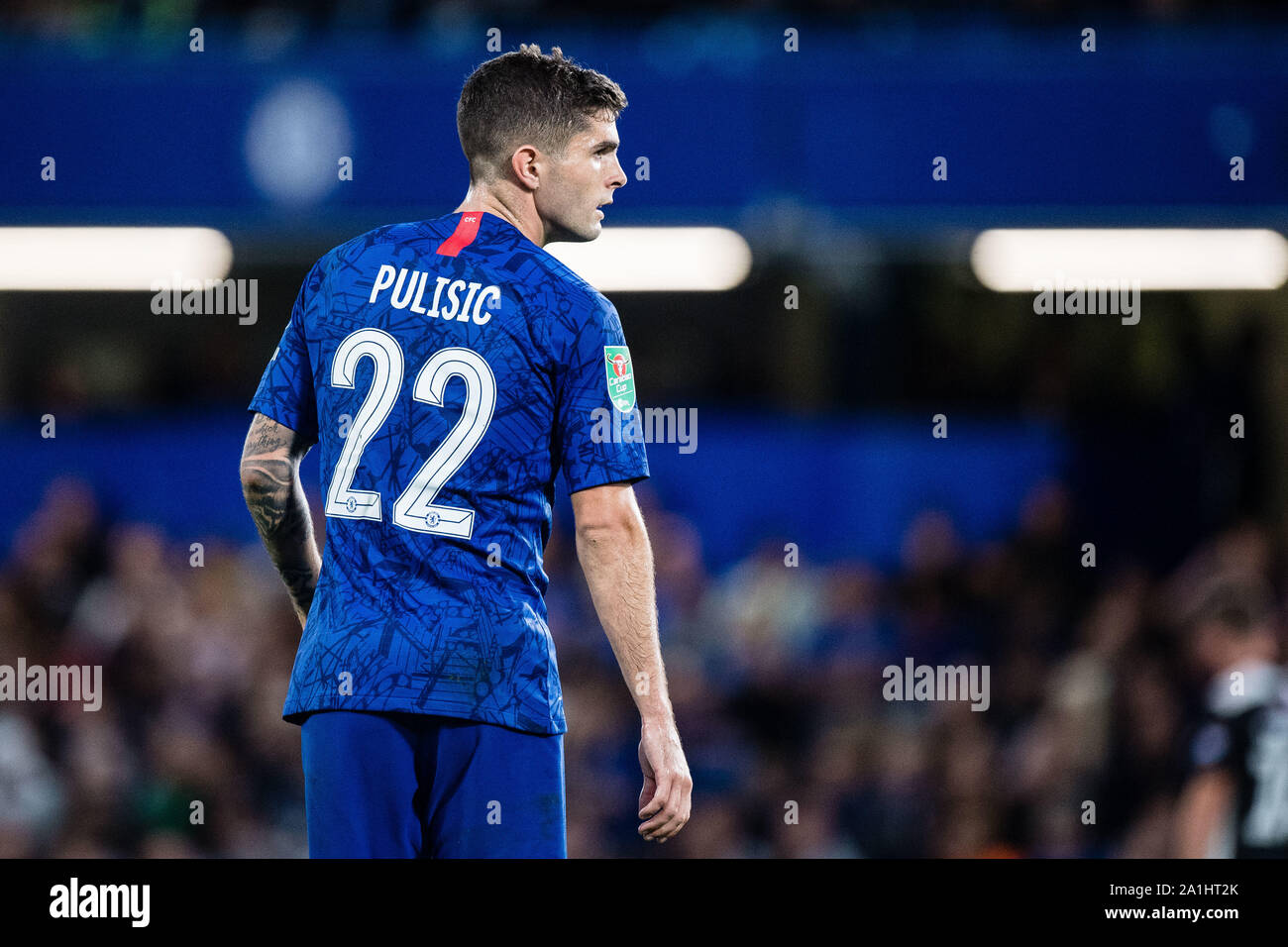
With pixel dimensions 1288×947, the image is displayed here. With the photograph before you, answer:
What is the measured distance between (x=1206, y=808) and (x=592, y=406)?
418 centimetres

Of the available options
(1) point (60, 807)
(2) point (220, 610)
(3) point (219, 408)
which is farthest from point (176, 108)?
(1) point (60, 807)

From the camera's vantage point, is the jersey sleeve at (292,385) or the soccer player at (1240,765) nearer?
the jersey sleeve at (292,385)

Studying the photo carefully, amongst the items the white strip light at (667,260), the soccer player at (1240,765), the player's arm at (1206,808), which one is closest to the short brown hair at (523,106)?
the soccer player at (1240,765)

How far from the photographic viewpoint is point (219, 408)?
10102 millimetres

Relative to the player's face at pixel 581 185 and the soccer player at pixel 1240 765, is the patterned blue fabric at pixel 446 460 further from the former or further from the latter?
the soccer player at pixel 1240 765

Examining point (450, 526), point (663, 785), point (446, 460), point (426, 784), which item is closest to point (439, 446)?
point (446, 460)

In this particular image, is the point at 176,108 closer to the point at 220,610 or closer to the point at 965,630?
the point at 220,610

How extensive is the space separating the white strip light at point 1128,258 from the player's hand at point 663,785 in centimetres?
782

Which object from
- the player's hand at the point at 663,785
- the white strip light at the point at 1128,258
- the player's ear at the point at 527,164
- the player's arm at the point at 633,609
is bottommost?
the player's hand at the point at 663,785

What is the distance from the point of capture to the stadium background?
9438 mm

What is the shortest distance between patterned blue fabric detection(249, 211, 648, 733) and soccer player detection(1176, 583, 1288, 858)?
3.73 meters

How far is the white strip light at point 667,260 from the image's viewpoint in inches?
398

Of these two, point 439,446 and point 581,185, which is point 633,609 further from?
point 581,185

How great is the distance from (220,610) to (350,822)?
6.17m
